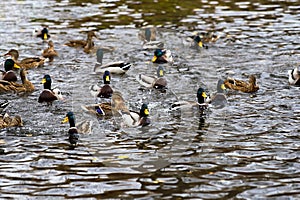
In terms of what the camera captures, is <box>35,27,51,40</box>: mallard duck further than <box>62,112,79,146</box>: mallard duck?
Yes

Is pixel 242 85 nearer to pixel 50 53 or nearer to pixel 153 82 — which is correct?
pixel 153 82

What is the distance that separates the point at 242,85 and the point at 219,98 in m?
0.99

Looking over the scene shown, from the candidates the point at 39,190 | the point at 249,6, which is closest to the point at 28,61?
the point at 39,190

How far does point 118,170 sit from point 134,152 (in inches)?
36.1

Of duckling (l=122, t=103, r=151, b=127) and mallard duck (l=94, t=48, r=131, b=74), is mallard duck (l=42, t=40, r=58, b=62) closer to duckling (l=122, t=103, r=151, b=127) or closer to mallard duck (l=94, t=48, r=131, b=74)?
mallard duck (l=94, t=48, r=131, b=74)

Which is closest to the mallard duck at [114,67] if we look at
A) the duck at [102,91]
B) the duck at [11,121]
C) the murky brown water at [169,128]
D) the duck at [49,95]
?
the murky brown water at [169,128]

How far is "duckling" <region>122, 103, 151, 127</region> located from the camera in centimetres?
1334

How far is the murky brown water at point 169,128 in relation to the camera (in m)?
10.3

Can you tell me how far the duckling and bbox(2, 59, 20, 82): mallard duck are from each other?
483 centimetres

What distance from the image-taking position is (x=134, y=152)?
38.7 ft

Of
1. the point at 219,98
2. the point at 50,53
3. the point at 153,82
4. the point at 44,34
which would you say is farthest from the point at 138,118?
the point at 44,34

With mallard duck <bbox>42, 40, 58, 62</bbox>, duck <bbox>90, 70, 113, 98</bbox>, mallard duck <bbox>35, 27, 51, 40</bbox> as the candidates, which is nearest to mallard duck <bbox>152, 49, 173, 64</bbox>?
mallard duck <bbox>42, 40, 58, 62</bbox>

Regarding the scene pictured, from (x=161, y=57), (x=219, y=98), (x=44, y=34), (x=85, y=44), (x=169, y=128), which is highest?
(x=44, y=34)

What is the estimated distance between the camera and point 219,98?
1489 centimetres
